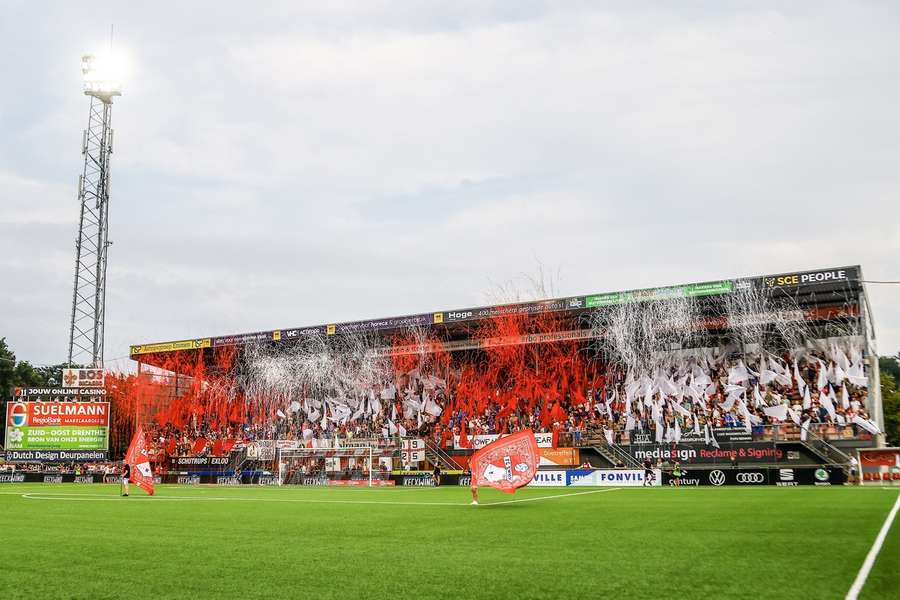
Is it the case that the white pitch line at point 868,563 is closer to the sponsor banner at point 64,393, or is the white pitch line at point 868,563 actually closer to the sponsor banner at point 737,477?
the sponsor banner at point 737,477

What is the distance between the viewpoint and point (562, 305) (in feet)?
175

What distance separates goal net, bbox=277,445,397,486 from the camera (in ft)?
168

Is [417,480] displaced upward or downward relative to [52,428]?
downward

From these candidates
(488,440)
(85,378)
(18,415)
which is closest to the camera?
(488,440)

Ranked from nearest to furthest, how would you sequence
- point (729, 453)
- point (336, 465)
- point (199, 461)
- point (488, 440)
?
point (729, 453) < point (488, 440) < point (336, 465) < point (199, 461)

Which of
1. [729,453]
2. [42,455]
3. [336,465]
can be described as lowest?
[336,465]

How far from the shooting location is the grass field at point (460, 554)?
9.16 metres

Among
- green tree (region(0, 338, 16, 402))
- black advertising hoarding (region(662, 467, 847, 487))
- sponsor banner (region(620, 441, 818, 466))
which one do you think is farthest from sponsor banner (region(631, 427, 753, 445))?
green tree (region(0, 338, 16, 402))

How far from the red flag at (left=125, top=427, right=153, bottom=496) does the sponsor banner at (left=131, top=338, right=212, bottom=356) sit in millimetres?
32976

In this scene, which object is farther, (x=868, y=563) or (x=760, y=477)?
(x=760, y=477)

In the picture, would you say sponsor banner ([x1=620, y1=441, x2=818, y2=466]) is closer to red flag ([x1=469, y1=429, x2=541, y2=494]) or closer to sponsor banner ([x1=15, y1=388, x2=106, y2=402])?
red flag ([x1=469, y1=429, x2=541, y2=494])

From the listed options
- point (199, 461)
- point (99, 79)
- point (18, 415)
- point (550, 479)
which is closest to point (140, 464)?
point (550, 479)

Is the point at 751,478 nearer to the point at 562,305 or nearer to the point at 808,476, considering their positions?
the point at 808,476

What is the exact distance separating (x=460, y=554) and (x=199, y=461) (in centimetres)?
5101
